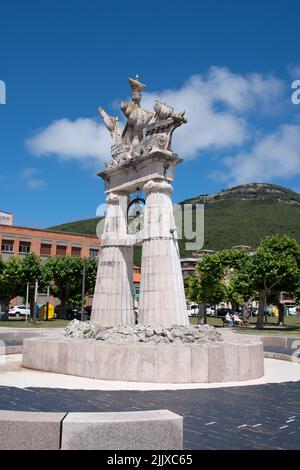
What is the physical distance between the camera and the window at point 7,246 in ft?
193

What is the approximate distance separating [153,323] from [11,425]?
11.2m

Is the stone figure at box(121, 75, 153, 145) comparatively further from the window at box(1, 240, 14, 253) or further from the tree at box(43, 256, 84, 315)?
the window at box(1, 240, 14, 253)

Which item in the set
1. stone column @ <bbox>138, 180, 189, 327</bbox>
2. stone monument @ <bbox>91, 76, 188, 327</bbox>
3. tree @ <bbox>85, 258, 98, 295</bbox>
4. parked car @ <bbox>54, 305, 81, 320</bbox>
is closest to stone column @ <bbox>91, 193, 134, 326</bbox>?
stone monument @ <bbox>91, 76, 188, 327</bbox>

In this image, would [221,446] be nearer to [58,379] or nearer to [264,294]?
[58,379]

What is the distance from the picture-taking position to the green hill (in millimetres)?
112812

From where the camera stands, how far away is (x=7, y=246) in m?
59.2

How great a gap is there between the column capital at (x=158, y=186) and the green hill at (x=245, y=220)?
85288 mm

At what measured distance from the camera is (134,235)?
1772 cm

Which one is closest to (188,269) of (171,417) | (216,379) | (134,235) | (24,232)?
(24,232)

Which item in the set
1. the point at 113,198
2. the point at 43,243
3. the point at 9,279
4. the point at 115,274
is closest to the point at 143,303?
the point at 115,274

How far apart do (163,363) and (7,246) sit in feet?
170

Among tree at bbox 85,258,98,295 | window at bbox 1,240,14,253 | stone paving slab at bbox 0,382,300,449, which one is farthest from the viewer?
window at bbox 1,240,14,253

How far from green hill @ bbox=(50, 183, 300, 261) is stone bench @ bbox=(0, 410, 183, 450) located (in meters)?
97.4

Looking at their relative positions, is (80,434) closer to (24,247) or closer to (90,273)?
(90,273)
